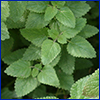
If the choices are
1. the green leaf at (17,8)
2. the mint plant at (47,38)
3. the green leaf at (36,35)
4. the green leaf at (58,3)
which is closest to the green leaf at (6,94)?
the mint plant at (47,38)

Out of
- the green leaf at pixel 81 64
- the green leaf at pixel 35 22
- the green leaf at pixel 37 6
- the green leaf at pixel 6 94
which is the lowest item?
the green leaf at pixel 6 94

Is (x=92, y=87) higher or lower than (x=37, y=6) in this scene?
lower

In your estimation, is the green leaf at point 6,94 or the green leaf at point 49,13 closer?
the green leaf at point 49,13

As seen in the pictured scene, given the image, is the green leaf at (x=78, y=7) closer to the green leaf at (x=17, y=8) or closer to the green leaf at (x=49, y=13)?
the green leaf at (x=49, y=13)

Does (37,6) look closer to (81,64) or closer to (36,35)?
(36,35)

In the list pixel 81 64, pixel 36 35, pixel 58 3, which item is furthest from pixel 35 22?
pixel 81 64

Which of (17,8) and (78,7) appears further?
(78,7)
